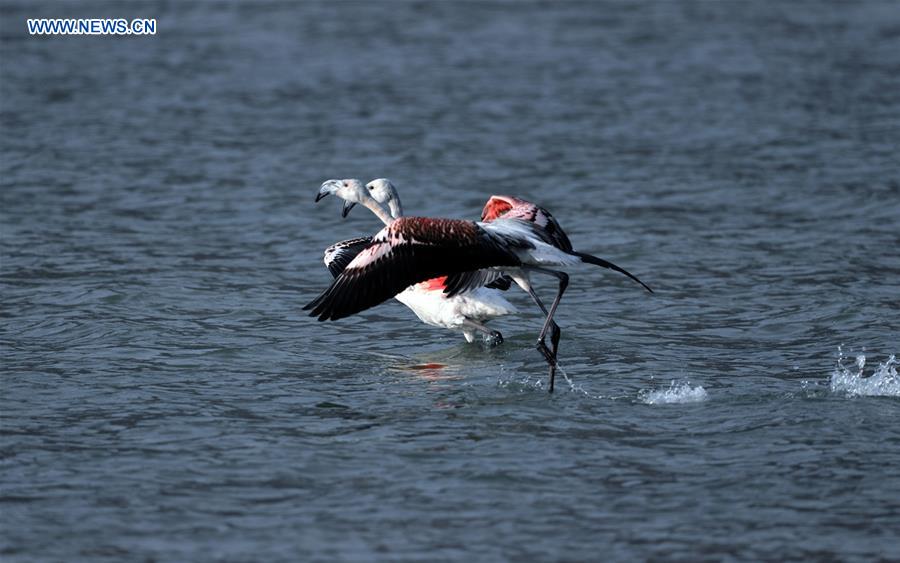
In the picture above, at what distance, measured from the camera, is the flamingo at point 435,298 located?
10.6 m

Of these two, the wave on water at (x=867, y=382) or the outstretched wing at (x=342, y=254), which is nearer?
the wave on water at (x=867, y=382)

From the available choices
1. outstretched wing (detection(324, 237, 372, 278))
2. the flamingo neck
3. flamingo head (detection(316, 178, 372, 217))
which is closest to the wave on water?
the flamingo neck

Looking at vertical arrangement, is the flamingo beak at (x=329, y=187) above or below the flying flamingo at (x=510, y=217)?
above

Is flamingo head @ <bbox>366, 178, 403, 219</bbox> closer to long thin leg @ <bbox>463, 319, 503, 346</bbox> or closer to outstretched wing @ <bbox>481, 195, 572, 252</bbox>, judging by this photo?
outstretched wing @ <bbox>481, 195, 572, 252</bbox>

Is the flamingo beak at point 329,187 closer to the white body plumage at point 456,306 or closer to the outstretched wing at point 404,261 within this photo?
the white body plumage at point 456,306

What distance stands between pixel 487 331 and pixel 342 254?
51.1 inches

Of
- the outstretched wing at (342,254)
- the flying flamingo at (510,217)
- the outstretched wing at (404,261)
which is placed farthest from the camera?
the outstretched wing at (342,254)

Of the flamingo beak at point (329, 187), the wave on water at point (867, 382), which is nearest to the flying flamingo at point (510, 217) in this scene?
the flamingo beak at point (329, 187)

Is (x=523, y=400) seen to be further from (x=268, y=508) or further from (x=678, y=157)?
(x=678, y=157)

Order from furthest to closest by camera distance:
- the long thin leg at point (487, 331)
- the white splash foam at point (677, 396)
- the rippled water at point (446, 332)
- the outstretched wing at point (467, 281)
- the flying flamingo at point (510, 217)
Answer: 1. the long thin leg at point (487, 331)
2. the outstretched wing at point (467, 281)
3. the flying flamingo at point (510, 217)
4. the white splash foam at point (677, 396)
5. the rippled water at point (446, 332)

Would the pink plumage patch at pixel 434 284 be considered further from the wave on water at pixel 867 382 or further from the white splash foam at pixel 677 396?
the wave on water at pixel 867 382

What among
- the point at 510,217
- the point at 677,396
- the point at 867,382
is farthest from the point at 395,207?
the point at 867,382

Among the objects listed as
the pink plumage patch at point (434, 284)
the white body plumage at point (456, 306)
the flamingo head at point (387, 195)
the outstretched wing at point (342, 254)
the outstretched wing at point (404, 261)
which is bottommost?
the white body plumage at point (456, 306)

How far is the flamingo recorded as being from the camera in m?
10.6
